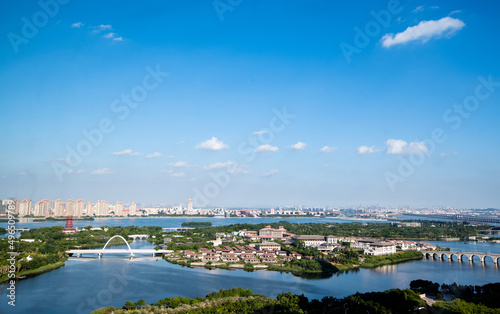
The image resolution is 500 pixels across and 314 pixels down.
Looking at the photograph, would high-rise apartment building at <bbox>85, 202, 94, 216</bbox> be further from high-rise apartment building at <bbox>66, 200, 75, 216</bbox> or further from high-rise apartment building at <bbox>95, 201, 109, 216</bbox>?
high-rise apartment building at <bbox>66, 200, 75, 216</bbox>

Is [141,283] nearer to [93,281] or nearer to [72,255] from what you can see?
[93,281]

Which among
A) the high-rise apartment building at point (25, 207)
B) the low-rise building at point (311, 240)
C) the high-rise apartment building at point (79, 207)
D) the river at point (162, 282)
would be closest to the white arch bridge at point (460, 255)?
the river at point (162, 282)

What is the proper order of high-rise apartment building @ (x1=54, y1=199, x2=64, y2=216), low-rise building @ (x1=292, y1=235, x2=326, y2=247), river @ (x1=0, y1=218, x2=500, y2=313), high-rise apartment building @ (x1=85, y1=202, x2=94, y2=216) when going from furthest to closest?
high-rise apartment building @ (x1=85, y1=202, x2=94, y2=216) → high-rise apartment building @ (x1=54, y1=199, x2=64, y2=216) → low-rise building @ (x1=292, y1=235, x2=326, y2=247) → river @ (x1=0, y1=218, x2=500, y2=313)

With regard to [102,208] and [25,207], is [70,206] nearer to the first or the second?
[25,207]

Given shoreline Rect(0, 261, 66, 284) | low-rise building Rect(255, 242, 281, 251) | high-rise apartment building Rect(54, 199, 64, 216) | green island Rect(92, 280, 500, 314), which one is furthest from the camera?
high-rise apartment building Rect(54, 199, 64, 216)

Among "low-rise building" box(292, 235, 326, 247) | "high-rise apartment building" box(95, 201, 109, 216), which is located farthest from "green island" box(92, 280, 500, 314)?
"high-rise apartment building" box(95, 201, 109, 216)

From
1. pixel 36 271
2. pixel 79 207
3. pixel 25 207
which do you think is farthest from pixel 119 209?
pixel 36 271

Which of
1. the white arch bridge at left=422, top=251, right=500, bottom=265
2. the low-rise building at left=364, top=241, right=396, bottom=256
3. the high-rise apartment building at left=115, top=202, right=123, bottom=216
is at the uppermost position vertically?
the high-rise apartment building at left=115, top=202, right=123, bottom=216

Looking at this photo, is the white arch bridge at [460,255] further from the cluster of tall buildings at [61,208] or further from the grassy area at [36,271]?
the cluster of tall buildings at [61,208]

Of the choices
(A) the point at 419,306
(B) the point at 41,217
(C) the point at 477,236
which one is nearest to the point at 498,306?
(A) the point at 419,306
